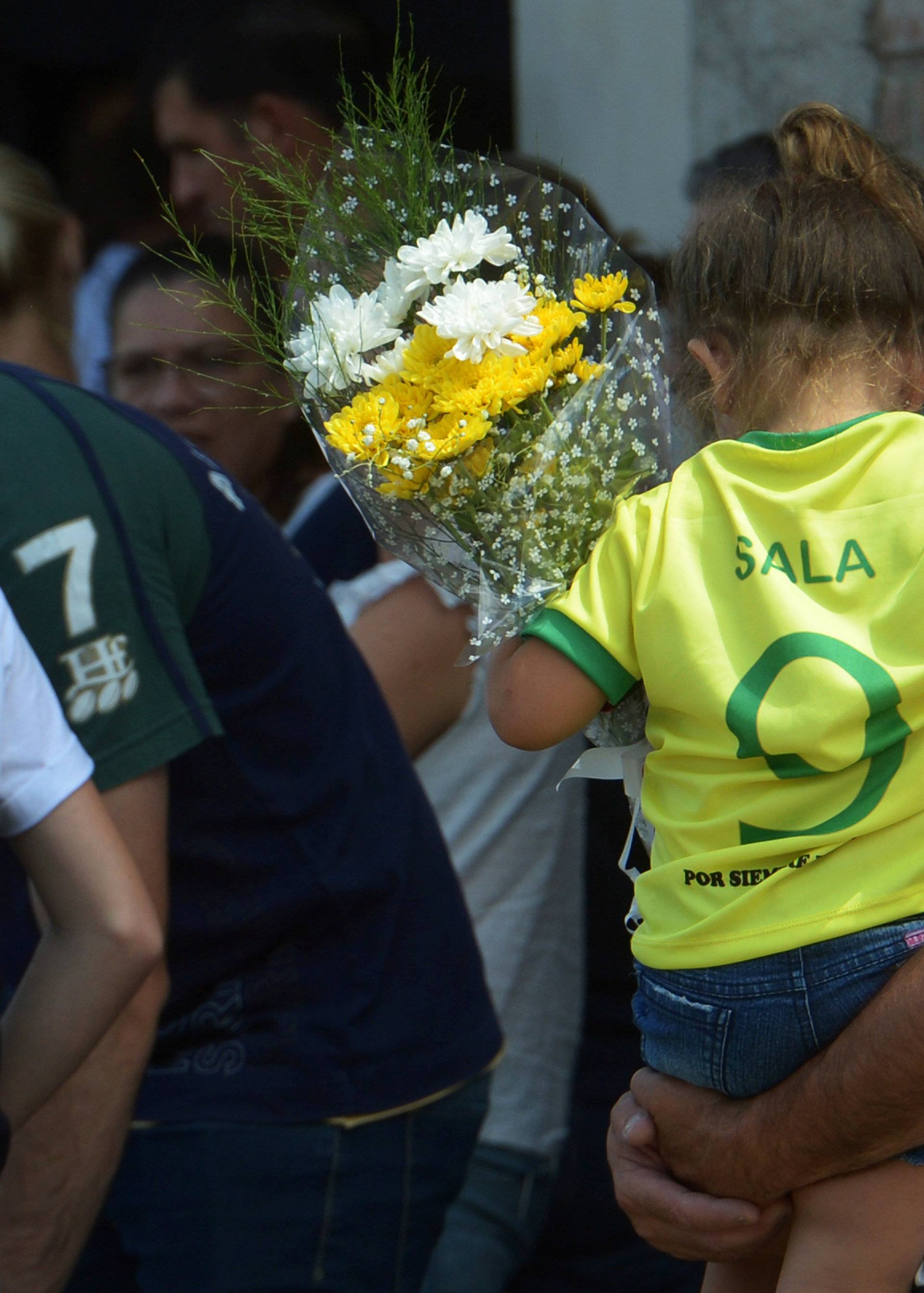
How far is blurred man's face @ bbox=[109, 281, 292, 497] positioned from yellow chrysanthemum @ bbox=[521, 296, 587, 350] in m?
1.32

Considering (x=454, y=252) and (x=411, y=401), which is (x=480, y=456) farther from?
(x=454, y=252)

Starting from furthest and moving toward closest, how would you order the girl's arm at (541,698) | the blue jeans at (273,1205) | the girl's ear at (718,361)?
the blue jeans at (273,1205)
the girl's ear at (718,361)
the girl's arm at (541,698)

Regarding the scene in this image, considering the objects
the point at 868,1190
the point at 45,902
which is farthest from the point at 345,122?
the point at 868,1190

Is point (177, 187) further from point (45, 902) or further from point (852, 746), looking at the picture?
point (852, 746)

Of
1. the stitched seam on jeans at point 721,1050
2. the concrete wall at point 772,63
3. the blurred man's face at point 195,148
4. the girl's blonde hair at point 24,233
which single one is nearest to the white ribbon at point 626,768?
the stitched seam on jeans at point 721,1050

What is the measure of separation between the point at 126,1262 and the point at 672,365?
57.1 inches

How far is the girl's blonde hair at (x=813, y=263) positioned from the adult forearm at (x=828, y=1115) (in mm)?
602

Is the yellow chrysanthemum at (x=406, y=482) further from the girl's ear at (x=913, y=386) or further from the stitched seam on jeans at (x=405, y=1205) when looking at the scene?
the stitched seam on jeans at (x=405, y=1205)

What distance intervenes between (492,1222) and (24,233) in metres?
1.89

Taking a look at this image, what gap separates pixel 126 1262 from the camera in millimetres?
2072

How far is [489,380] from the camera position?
1.38m

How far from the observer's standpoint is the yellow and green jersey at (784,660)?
1.38m

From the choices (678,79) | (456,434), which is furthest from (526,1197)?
(678,79)

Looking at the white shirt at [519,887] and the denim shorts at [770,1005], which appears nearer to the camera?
the denim shorts at [770,1005]
